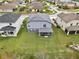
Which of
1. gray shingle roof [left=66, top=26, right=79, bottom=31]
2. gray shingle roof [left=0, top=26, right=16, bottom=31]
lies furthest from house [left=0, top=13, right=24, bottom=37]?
gray shingle roof [left=66, top=26, right=79, bottom=31]

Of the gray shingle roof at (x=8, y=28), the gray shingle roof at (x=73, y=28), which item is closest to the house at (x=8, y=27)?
the gray shingle roof at (x=8, y=28)

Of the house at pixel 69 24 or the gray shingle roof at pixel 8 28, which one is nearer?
the gray shingle roof at pixel 8 28

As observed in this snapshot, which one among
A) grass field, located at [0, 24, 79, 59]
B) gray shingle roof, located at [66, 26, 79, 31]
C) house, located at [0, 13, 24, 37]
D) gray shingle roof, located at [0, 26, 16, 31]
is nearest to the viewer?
grass field, located at [0, 24, 79, 59]

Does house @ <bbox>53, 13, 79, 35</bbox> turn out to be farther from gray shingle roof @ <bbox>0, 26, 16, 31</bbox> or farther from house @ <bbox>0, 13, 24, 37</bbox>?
gray shingle roof @ <bbox>0, 26, 16, 31</bbox>

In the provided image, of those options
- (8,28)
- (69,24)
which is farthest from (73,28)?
(8,28)

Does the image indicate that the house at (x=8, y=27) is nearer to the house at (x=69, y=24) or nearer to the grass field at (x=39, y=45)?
the grass field at (x=39, y=45)

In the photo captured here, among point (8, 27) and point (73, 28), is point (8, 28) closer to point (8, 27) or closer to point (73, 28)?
point (8, 27)

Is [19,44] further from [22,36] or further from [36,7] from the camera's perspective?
[36,7]

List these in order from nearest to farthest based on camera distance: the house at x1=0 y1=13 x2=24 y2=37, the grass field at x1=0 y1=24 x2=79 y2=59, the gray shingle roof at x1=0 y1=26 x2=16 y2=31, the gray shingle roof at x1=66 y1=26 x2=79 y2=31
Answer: the grass field at x1=0 y1=24 x2=79 y2=59
the house at x1=0 y1=13 x2=24 y2=37
the gray shingle roof at x1=0 y1=26 x2=16 y2=31
the gray shingle roof at x1=66 y1=26 x2=79 y2=31

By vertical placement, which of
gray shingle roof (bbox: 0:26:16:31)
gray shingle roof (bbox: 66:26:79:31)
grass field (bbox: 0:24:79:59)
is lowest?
grass field (bbox: 0:24:79:59)
